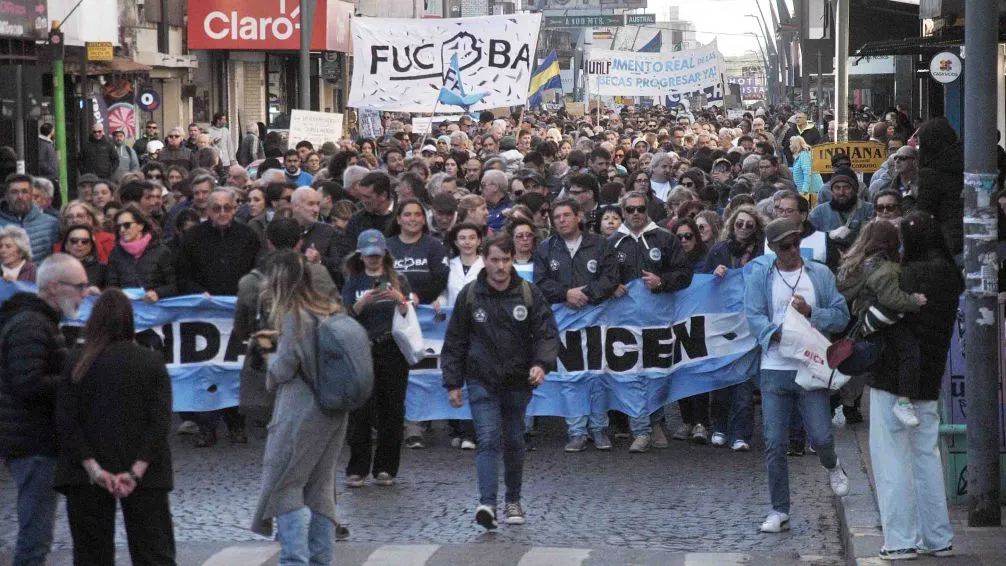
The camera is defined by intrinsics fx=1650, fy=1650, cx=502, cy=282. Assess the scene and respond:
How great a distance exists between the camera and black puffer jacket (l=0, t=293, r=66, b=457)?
6984 mm

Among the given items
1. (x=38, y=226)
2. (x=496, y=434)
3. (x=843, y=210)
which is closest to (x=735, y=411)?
(x=843, y=210)

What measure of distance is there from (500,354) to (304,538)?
2312 millimetres

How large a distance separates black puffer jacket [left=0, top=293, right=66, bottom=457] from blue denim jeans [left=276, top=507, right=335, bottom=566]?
106 centimetres

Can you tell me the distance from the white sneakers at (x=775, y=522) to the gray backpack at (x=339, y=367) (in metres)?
2.91

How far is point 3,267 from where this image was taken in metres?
10.1

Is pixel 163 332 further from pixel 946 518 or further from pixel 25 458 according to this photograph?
pixel 946 518

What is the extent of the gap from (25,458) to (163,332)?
5.05 m

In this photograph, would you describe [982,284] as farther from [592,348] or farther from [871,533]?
[592,348]

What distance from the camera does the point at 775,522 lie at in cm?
912

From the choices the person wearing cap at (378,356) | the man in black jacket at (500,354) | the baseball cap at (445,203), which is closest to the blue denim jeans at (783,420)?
the man in black jacket at (500,354)

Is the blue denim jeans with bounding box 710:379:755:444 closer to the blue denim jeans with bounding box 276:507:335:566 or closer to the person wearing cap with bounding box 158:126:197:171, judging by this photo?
the blue denim jeans with bounding box 276:507:335:566

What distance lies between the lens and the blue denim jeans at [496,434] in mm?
9141

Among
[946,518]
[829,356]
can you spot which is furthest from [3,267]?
[946,518]

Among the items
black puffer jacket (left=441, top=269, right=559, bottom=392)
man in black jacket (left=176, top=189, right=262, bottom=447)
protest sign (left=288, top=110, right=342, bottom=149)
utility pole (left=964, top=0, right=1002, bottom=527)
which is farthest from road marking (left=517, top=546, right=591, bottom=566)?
protest sign (left=288, top=110, right=342, bottom=149)
